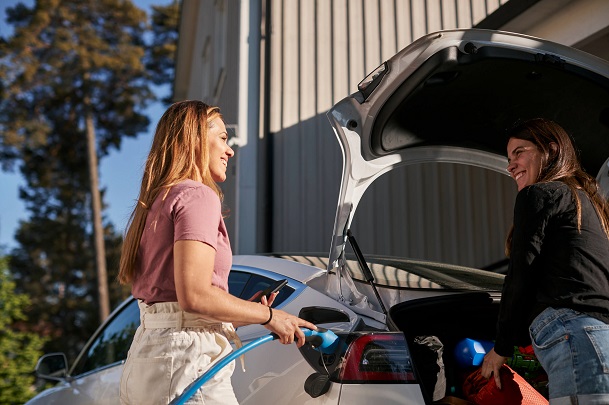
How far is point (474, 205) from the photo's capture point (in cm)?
934

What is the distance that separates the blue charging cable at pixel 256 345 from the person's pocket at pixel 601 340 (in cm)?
85

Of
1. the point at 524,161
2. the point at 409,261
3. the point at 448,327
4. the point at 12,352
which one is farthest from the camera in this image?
the point at 12,352

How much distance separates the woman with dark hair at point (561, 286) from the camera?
229cm

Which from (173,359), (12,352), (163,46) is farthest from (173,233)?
(163,46)

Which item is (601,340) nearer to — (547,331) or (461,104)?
(547,331)

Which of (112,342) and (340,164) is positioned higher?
(340,164)

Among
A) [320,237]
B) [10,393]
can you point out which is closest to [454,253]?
[320,237]

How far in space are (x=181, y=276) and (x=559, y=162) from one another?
4.68ft

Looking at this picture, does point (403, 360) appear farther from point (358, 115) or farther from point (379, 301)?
point (358, 115)

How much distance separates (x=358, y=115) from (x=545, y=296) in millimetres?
1272

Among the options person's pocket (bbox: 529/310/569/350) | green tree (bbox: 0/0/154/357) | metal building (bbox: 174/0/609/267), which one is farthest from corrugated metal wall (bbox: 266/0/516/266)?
green tree (bbox: 0/0/154/357)

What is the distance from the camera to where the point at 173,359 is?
2.21 metres

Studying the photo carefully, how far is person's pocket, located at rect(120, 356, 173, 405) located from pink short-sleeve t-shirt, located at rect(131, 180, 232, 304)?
0.19 meters

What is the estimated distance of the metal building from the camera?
818 cm
